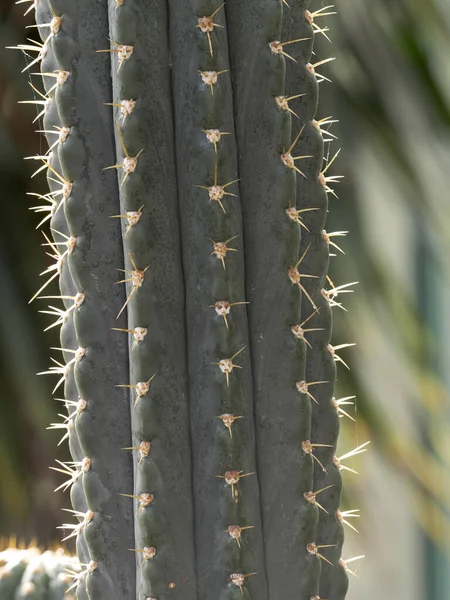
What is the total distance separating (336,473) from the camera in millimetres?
828

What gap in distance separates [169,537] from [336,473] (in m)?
0.17

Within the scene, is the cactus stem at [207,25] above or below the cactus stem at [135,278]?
above

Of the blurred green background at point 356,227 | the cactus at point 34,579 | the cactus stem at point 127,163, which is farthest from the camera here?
the blurred green background at point 356,227

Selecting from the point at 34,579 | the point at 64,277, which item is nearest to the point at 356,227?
the point at 34,579

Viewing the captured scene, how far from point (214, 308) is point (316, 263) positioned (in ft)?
0.39

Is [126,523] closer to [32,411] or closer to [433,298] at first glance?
[32,411]

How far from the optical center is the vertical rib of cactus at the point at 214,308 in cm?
73

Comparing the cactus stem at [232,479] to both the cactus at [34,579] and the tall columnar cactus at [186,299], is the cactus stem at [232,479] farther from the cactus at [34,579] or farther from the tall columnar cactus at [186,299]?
the cactus at [34,579]

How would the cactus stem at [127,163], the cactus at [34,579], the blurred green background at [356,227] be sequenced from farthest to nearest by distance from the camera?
the blurred green background at [356,227] → the cactus at [34,579] → the cactus stem at [127,163]

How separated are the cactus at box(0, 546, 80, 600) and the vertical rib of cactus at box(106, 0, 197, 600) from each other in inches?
13.3

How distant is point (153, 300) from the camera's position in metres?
0.73

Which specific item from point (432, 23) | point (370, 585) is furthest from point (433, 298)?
point (432, 23)

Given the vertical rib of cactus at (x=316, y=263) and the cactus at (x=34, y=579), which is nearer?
the vertical rib of cactus at (x=316, y=263)

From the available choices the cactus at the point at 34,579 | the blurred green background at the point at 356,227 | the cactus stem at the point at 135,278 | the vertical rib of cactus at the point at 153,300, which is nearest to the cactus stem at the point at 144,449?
the vertical rib of cactus at the point at 153,300
